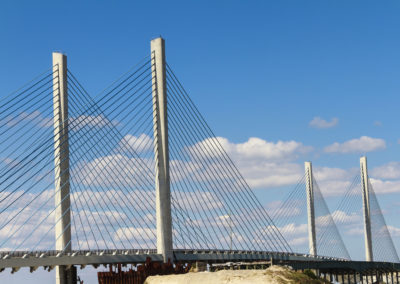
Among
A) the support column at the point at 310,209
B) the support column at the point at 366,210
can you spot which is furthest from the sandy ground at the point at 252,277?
the support column at the point at 366,210

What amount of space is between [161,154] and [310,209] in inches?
2072

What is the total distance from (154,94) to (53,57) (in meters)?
10.1

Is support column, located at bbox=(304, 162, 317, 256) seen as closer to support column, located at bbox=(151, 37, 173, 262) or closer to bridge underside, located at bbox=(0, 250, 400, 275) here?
bridge underside, located at bbox=(0, 250, 400, 275)

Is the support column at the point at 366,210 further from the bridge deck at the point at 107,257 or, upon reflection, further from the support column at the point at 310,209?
the bridge deck at the point at 107,257

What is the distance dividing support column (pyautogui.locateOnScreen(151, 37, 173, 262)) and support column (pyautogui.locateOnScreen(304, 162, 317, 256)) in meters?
49.9

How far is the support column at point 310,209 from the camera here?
106 metres

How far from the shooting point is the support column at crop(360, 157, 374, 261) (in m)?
118

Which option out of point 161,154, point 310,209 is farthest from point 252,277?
point 310,209

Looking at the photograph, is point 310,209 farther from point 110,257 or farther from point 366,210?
point 110,257

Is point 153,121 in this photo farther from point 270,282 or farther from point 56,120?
point 270,282

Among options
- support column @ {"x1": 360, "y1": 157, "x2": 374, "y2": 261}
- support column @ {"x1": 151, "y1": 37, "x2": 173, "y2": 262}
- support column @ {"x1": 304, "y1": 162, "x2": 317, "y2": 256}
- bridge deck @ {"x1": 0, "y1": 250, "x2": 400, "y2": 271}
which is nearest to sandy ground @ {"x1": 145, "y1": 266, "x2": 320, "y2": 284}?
bridge deck @ {"x1": 0, "y1": 250, "x2": 400, "y2": 271}

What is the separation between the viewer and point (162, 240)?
59.5 metres

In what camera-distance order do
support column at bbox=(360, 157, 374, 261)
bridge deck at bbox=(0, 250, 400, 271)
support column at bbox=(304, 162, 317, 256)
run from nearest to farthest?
bridge deck at bbox=(0, 250, 400, 271) → support column at bbox=(304, 162, 317, 256) → support column at bbox=(360, 157, 374, 261)

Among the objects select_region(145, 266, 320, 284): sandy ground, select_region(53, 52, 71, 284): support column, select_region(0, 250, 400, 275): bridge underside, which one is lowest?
select_region(145, 266, 320, 284): sandy ground
